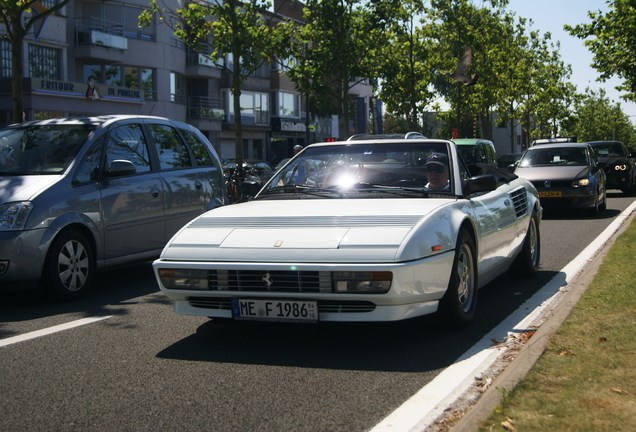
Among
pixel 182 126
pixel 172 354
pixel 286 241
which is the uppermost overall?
pixel 182 126

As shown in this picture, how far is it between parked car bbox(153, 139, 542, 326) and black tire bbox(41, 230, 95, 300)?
7.01 ft

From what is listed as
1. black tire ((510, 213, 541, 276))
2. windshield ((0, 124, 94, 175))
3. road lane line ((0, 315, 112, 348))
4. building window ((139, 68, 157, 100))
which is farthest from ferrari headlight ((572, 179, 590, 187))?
building window ((139, 68, 157, 100))

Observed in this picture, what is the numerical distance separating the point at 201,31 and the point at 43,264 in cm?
2054

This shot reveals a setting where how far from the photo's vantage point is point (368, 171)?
6.92 m

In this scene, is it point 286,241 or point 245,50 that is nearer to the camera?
point 286,241

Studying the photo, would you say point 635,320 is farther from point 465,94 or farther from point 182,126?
point 465,94

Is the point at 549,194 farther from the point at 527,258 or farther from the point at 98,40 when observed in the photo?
the point at 98,40

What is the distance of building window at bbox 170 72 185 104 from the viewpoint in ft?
157

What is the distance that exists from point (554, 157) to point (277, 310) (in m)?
14.4

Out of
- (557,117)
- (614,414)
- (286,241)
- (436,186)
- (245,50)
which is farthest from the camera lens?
(557,117)

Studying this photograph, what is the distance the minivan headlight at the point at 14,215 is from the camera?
298 inches

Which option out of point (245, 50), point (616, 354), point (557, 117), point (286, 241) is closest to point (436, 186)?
point (286, 241)

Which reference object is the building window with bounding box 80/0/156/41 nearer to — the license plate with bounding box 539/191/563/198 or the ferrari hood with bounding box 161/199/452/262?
the license plate with bounding box 539/191/563/198

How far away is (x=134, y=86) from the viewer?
44312mm
